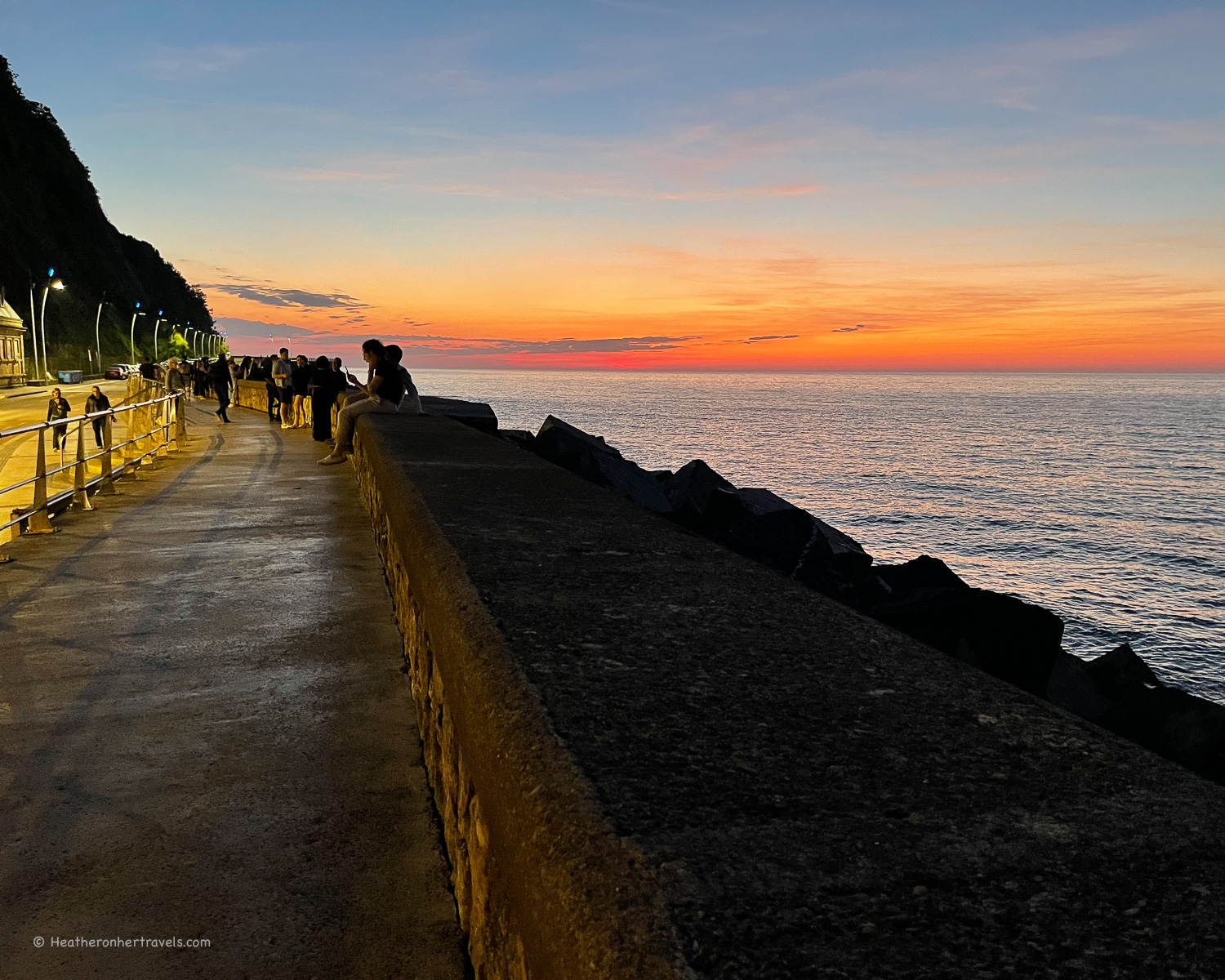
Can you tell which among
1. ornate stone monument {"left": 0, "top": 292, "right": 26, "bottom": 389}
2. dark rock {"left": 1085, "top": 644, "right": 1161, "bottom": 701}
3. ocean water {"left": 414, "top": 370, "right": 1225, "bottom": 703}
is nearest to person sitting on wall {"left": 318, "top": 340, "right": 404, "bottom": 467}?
dark rock {"left": 1085, "top": 644, "right": 1161, "bottom": 701}

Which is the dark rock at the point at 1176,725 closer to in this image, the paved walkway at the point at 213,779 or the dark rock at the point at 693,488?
the paved walkway at the point at 213,779

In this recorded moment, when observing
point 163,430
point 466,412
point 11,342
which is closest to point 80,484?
point 163,430

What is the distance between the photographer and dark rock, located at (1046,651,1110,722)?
8.13m

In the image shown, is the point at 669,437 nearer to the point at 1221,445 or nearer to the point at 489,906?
the point at 1221,445

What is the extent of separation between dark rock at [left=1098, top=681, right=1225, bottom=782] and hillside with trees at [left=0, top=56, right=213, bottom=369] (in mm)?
75414

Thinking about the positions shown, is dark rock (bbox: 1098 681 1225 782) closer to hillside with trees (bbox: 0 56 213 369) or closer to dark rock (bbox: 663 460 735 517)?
dark rock (bbox: 663 460 735 517)

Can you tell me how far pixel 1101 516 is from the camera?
34188 mm

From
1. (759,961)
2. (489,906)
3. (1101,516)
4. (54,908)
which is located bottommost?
(1101,516)

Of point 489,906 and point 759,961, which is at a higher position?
point 759,961

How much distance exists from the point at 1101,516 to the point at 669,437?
132 feet

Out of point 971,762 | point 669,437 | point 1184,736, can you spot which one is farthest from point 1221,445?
point 971,762

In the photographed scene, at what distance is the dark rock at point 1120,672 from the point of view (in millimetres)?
9664

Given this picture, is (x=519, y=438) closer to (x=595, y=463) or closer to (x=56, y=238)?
(x=595, y=463)

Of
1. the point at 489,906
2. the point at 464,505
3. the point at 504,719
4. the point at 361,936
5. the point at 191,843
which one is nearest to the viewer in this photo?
the point at 504,719
